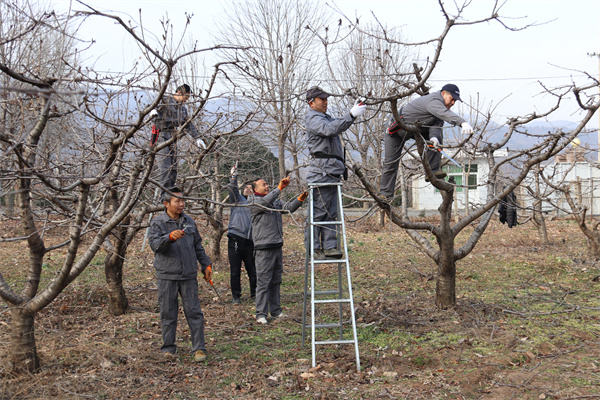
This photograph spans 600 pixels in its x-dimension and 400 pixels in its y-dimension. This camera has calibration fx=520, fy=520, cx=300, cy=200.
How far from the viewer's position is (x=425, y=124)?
19.0 feet

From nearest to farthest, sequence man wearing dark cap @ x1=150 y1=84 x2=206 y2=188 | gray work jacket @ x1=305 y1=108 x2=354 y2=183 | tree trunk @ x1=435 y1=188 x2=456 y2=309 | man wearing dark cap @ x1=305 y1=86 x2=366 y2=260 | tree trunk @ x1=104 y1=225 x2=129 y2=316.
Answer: gray work jacket @ x1=305 y1=108 x2=354 y2=183
man wearing dark cap @ x1=305 y1=86 x2=366 y2=260
man wearing dark cap @ x1=150 y1=84 x2=206 y2=188
tree trunk @ x1=435 y1=188 x2=456 y2=309
tree trunk @ x1=104 y1=225 x2=129 y2=316

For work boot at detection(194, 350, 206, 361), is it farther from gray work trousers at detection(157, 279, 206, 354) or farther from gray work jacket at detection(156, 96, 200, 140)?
gray work jacket at detection(156, 96, 200, 140)

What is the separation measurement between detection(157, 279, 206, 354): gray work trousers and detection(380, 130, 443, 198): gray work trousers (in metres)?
2.57

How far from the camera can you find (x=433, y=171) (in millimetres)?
6219

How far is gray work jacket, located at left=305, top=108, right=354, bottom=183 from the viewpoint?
552cm

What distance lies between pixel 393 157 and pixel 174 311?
3067 mm

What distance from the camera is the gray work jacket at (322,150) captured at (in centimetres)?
552

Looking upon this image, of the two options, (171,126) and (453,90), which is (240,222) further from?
(453,90)

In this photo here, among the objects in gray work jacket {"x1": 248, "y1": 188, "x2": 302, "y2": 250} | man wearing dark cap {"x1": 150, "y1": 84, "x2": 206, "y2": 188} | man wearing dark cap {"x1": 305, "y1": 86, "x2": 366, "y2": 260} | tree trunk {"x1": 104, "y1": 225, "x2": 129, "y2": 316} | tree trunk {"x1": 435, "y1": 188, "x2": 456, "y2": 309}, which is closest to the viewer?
man wearing dark cap {"x1": 305, "y1": 86, "x2": 366, "y2": 260}

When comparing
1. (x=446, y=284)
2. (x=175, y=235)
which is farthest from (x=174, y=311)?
(x=446, y=284)

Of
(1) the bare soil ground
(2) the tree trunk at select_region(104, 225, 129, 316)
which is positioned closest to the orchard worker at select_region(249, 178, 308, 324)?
(1) the bare soil ground

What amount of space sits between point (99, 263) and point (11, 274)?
1766mm

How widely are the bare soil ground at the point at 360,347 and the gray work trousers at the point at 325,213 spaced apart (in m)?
1.24

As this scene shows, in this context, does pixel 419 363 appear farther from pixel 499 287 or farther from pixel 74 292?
pixel 74 292
